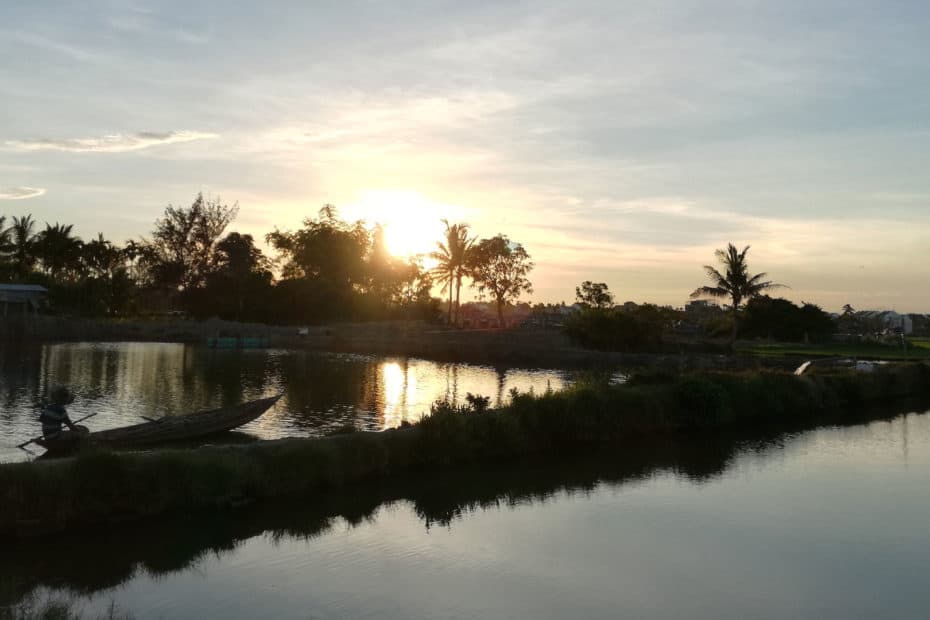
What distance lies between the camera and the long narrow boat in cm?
1817

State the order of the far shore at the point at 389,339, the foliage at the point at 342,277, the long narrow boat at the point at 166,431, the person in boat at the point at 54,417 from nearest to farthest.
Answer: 1. the long narrow boat at the point at 166,431
2. the person in boat at the point at 54,417
3. the far shore at the point at 389,339
4. the foliage at the point at 342,277

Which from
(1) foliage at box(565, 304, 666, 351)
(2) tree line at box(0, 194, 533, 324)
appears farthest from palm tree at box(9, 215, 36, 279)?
(1) foliage at box(565, 304, 666, 351)

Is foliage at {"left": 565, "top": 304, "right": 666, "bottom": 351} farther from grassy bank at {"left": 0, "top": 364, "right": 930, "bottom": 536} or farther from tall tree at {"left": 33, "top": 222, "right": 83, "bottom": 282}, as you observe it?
tall tree at {"left": 33, "top": 222, "right": 83, "bottom": 282}

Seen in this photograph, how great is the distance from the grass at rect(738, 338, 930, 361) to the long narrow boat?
1435 inches

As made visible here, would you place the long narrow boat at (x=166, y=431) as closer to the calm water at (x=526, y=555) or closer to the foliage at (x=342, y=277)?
the calm water at (x=526, y=555)

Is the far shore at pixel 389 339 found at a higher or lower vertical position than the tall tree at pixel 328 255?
lower

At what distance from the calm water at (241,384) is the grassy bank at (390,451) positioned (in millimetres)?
4205

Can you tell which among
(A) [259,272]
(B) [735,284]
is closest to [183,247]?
(A) [259,272]

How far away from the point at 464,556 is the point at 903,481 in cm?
1475

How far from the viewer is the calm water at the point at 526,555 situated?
11602mm

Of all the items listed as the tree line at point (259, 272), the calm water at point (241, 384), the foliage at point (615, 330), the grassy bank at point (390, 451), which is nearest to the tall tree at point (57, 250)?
the tree line at point (259, 272)

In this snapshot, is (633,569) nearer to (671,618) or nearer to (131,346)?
(671,618)

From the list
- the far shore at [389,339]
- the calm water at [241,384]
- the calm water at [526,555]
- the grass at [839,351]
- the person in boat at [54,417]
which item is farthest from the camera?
the far shore at [389,339]

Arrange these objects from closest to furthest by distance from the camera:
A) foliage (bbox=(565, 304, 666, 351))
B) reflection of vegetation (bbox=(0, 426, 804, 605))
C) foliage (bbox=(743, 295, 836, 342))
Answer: reflection of vegetation (bbox=(0, 426, 804, 605)), foliage (bbox=(565, 304, 666, 351)), foliage (bbox=(743, 295, 836, 342))
